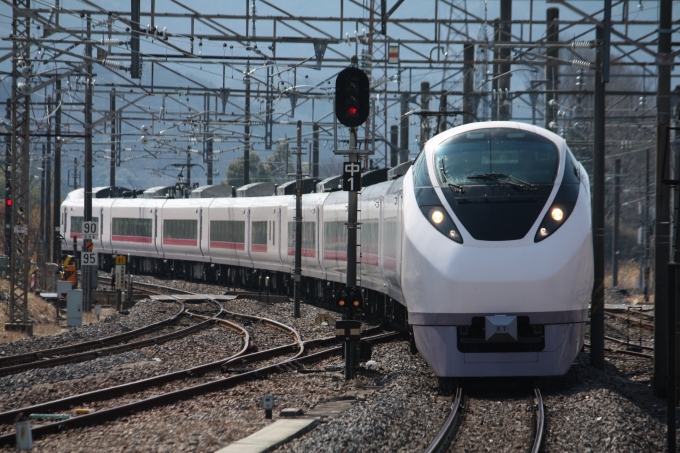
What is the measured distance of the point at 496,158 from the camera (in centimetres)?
1149

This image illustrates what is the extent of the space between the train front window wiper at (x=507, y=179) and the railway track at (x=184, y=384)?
4.33 meters

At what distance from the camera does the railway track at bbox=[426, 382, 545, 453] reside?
26.9 ft

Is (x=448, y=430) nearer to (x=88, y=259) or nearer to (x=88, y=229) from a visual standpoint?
(x=88, y=259)

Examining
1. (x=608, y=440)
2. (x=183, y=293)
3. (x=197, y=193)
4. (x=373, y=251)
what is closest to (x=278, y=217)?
(x=183, y=293)

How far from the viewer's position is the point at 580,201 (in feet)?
36.0

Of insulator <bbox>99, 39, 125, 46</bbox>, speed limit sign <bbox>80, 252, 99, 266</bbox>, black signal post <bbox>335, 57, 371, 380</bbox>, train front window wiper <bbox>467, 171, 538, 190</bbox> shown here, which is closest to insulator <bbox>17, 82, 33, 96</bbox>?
insulator <bbox>99, 39, 125, 46</bbox>

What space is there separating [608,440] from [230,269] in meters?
30.8

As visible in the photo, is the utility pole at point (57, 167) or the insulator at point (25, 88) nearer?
the insulator at point (25, 88)

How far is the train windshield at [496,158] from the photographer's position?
36.8 ft

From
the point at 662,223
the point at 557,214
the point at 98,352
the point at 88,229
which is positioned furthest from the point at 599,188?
the point at 88,229

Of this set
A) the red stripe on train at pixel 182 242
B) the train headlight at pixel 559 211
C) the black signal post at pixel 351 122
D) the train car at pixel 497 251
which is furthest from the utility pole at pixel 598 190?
the red stripe on train at pixel 182 242

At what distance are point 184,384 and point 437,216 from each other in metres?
4.38

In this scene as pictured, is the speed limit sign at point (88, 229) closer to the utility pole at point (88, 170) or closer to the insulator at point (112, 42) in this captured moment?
the utility pole at point (88, 170)

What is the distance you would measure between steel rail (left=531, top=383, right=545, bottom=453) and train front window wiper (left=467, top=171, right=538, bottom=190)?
2305 mm
